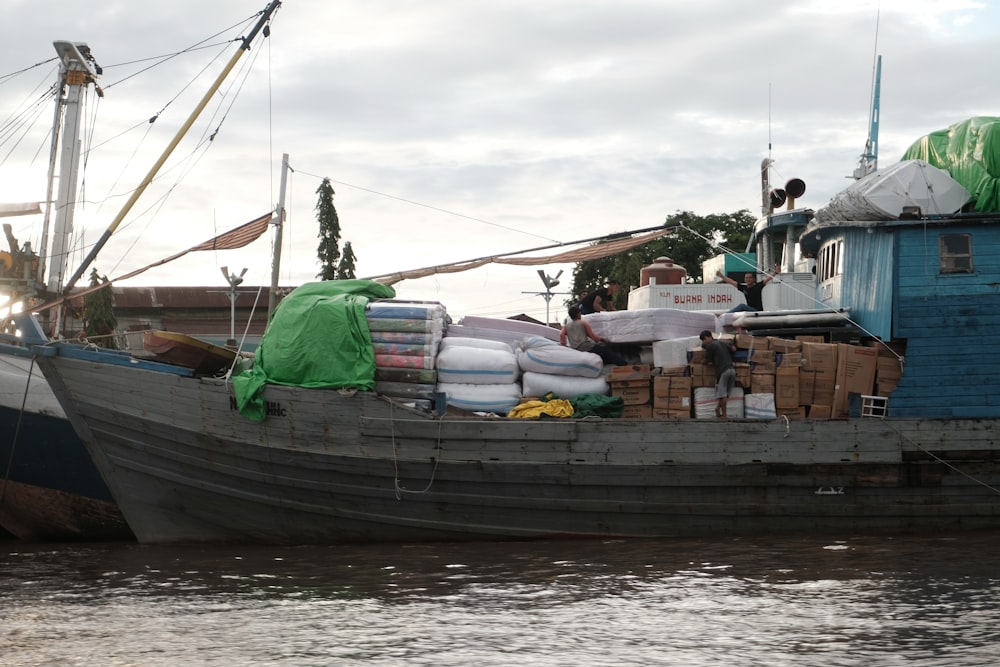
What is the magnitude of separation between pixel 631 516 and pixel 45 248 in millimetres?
12346

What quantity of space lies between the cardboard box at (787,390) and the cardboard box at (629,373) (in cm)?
149

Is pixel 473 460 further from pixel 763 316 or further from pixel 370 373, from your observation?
pixel 763 316

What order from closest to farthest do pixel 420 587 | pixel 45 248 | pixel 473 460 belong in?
pixel 420 587 → pixel 473 460 → pixel 45 248

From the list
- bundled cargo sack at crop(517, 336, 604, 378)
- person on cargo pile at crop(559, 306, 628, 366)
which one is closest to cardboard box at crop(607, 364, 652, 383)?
bundled cargo sack at crop(517, 336, 604, 378)

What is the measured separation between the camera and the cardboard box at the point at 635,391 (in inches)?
516

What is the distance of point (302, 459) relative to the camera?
13.0 meters

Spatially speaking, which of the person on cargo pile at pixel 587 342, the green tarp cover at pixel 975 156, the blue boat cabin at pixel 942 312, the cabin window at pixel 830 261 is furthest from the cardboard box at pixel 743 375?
the green tarp cover at pixel 975 156

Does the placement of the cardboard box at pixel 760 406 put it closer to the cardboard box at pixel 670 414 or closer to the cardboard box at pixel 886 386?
the cardboard box at pixel 670 414

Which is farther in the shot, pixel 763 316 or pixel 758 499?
pixel 763 316

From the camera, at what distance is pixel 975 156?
1351 centimetres

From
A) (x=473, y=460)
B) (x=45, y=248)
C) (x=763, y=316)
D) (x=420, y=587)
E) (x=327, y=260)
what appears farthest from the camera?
(x=327, y=260)

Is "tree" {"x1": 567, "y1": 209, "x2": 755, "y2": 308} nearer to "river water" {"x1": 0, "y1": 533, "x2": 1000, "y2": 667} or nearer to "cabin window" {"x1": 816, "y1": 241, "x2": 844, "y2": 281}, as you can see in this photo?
"cabin window" {"x1": 816, "y1": 241, "x2": 844, "y2": 281}

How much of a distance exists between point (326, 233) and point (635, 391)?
28.5m

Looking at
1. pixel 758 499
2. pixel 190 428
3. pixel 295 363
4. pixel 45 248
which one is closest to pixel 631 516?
pixel 758 499
